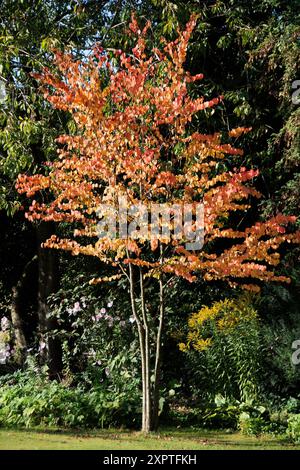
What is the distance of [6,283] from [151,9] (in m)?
5.47

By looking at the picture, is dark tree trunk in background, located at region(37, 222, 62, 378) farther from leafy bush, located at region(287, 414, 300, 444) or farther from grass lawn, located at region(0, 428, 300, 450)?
leafy bush, located at region(287, 414, 300, 444)

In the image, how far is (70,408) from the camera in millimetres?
7020

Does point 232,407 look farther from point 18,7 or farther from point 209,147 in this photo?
point 18,7

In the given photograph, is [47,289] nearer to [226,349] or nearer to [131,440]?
[226,349]

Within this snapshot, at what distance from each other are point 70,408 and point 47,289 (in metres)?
2.93

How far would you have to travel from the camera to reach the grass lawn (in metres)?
5.70

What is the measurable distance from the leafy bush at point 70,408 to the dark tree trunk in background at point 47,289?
1.83 meters

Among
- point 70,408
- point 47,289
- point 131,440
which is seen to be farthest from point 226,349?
point 47,289

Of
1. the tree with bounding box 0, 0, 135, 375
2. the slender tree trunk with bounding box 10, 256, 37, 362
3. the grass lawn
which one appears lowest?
the grass lawn

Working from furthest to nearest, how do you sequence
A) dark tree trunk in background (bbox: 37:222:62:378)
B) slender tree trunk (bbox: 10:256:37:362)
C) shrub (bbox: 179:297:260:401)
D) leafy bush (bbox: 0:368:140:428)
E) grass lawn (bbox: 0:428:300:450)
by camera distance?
slender tree trunk (bbox: 10:256:37:362) → dark tree trunk in background (bbox: 37:222:62:378) → shrub (bbox: 179:297:260:401) → leafy bush (bbox: 0:368:140:428) → grass lawn (bbox: 0:428:300:450)

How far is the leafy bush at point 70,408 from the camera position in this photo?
6.96 metres

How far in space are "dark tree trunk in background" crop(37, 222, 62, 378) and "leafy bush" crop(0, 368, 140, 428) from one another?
1827 millimetres

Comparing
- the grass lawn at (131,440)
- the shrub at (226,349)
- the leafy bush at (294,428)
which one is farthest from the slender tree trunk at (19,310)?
the leafy bush at (294,428)

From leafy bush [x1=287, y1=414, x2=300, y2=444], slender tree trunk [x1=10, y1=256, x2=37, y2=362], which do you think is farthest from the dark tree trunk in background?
leafy bush [x1=287, y1=414, x2=300, y2=444]
